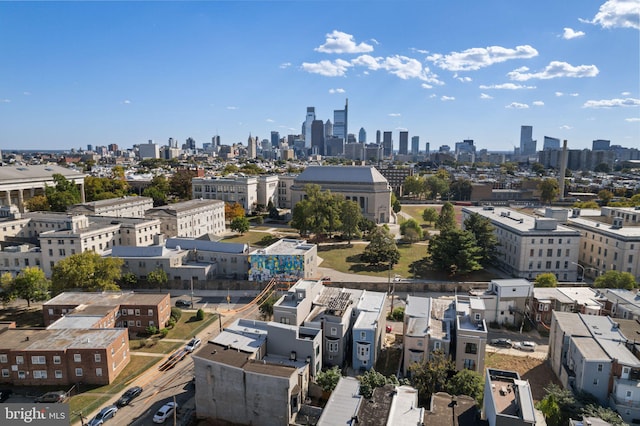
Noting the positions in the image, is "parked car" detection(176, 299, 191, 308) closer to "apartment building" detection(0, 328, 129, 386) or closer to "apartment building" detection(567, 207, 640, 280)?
"apartment building" detection(0, 328, 129, 386)

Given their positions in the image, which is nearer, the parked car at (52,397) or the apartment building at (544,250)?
the parked car at (52,397)

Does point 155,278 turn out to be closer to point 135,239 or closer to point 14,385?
point 135,239

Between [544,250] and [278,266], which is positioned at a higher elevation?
[544,250]

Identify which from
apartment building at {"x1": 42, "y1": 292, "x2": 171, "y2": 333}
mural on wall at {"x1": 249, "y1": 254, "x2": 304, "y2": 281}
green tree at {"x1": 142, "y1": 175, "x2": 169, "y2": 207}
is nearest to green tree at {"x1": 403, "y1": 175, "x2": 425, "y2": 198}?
green tree at {"x1": 142, "y1": 175, "x2": 169, "y2": 207}

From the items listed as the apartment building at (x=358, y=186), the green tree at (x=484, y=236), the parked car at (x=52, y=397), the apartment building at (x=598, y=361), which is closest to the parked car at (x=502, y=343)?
the apartment building at (x=598, y=361)

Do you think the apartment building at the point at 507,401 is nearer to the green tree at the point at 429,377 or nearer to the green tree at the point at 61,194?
the green tree at the point at 429,377

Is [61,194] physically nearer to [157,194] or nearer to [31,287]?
[157,194]


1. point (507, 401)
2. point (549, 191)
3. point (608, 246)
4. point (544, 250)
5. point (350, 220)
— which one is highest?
point (549, 191)

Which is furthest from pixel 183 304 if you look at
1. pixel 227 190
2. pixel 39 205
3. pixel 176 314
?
pixel 39 205
